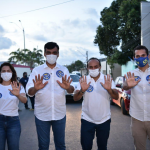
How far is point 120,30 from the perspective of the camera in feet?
72.2

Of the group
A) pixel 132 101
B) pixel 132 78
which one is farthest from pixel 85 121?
pixel 132 78

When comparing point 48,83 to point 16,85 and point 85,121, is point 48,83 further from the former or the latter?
point 85,121

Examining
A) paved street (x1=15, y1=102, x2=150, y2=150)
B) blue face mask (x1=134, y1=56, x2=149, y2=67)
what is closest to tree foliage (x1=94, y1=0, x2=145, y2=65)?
paved street (x1=15, y1=102, x2=150, y2=150)

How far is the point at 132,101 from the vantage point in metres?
3.17

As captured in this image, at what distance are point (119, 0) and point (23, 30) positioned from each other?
16.6 metres

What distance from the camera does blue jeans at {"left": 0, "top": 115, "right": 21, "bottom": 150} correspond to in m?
2.95

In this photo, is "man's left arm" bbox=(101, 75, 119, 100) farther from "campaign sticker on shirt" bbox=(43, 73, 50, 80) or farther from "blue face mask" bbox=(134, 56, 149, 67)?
"campaign sticker on shirt" bbox=(43, 73, 50, 80)

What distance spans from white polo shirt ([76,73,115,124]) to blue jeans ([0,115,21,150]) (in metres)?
1.09

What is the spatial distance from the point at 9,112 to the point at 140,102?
2062mm

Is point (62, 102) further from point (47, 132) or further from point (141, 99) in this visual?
point (141, 99)

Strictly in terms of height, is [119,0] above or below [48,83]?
above

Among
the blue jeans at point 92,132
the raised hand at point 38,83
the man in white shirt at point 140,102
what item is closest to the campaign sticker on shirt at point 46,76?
the raised hand at point 38,83

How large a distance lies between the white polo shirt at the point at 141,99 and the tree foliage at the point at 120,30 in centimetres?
1843

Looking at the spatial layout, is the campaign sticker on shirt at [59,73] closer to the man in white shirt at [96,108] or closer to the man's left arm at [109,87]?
the man in white shirt at [96,108]
